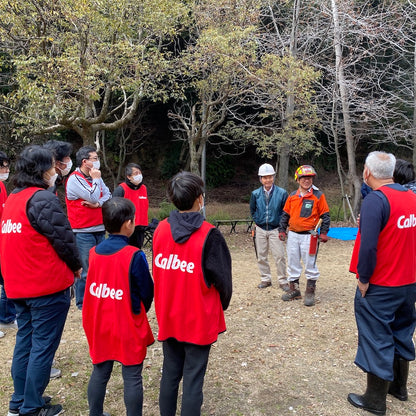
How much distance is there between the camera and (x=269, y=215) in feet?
18.2

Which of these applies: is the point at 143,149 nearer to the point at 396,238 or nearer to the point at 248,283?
the point at 248,283

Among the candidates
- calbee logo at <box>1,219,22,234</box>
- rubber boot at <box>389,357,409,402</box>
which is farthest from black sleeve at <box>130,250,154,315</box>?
rubber boot at <box>389,357,409,402</box>

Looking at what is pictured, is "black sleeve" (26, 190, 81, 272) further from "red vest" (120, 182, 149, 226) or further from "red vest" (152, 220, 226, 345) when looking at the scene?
"red vest" (120, 182, 149, 226)

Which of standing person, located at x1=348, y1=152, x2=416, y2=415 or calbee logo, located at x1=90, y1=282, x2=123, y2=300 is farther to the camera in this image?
standing person, located at x1=348, y1=152, x2=416, y2=415

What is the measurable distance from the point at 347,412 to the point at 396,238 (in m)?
1.33

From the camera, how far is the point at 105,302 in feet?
7.67

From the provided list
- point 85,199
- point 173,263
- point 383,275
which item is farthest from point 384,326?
point 85,199

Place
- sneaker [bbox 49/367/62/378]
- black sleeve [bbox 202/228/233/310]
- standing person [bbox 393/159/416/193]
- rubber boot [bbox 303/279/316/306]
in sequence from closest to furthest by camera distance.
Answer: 1. black sleeve [bbox 202/228/233/310]
2. sneaker [bbox 49/367/62/378]
3. standing person [bbox 393/159/416/193]
4. rubber boot [bbox 303/279/316/306]

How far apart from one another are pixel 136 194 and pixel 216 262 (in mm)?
4216

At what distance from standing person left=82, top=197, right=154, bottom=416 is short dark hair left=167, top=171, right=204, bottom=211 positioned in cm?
33

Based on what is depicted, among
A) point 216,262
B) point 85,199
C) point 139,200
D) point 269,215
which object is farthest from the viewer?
point 139,200

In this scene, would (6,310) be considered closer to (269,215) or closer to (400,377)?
(269,215)

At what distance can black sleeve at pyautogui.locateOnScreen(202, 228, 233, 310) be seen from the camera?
2229mm

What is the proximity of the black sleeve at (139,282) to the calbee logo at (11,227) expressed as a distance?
2.88 feet
